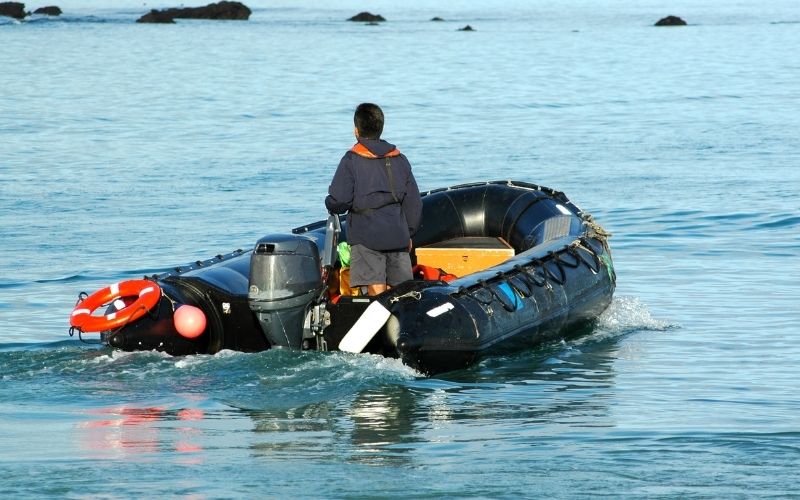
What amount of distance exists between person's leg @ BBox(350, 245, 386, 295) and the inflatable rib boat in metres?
0.14

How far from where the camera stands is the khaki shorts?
328 inches

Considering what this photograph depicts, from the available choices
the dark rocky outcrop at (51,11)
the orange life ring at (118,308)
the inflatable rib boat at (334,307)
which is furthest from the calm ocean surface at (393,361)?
the dark rocky outcrop at (51,11)

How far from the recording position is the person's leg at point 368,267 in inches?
328

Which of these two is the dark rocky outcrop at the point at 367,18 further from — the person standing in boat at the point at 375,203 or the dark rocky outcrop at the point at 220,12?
the person standing in boat at the point at 375,203

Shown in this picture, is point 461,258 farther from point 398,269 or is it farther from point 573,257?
point 398,269

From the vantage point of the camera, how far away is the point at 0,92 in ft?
103

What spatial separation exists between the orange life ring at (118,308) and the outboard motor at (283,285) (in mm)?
650

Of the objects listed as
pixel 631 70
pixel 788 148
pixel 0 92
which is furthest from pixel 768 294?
pixel 631 70

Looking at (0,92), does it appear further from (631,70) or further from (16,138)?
(631,70)

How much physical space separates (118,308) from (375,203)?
69.5 inches

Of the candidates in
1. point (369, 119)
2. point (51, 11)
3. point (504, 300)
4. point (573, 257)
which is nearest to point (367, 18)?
point (51, 11)

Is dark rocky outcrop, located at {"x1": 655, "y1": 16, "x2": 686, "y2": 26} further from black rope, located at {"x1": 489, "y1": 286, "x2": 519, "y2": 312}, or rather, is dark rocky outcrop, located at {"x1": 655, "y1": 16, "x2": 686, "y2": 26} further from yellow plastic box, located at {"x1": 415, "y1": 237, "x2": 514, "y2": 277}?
black rope, located at {"x1": 489, "y1": 286, "x2": 519, "y2": 312}

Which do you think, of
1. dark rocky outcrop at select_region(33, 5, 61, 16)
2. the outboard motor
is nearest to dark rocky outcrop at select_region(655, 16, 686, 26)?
dark rocky outcrop at select_region(33, 5, 61, 16)

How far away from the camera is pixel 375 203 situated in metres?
8.18
